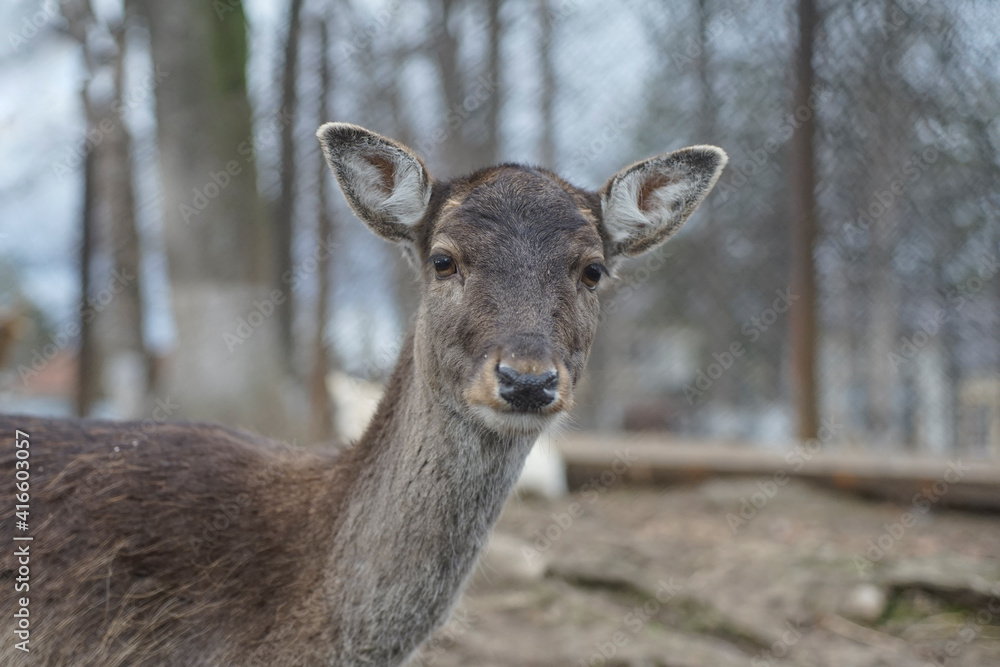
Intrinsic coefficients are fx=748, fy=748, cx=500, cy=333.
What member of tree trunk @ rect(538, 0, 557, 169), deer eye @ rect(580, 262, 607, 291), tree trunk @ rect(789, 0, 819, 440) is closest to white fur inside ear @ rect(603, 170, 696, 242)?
deer eye @ rect(580, 262, 607, 291)

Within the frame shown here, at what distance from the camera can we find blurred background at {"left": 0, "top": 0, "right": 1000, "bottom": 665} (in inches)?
239

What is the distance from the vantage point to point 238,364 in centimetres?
619

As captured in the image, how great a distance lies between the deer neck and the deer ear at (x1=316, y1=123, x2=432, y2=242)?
2.33 feet

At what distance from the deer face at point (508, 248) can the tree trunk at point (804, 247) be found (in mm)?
3572

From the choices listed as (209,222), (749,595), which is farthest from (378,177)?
(209,222)

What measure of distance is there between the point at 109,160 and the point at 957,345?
939 cm

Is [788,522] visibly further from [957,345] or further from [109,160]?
[109,160]

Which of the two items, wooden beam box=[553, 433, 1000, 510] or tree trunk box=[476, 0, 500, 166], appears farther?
tree trunk box=[476, 0, 500, 166]

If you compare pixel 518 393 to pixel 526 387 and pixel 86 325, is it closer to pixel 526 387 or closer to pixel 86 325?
pixel 526 387

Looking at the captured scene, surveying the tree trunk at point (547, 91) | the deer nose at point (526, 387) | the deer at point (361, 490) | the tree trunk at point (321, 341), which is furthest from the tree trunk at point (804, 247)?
the deer nose at point (526, 387)

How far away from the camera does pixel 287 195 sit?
7.14 metres

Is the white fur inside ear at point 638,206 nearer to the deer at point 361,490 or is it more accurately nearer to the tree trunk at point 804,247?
the deer at point 361,490

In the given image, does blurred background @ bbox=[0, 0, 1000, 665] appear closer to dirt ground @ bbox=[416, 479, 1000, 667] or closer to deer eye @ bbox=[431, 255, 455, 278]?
dirt ground @ bbox=[416, 479, 1000, 667]

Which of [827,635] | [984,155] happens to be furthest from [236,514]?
[984,155]
